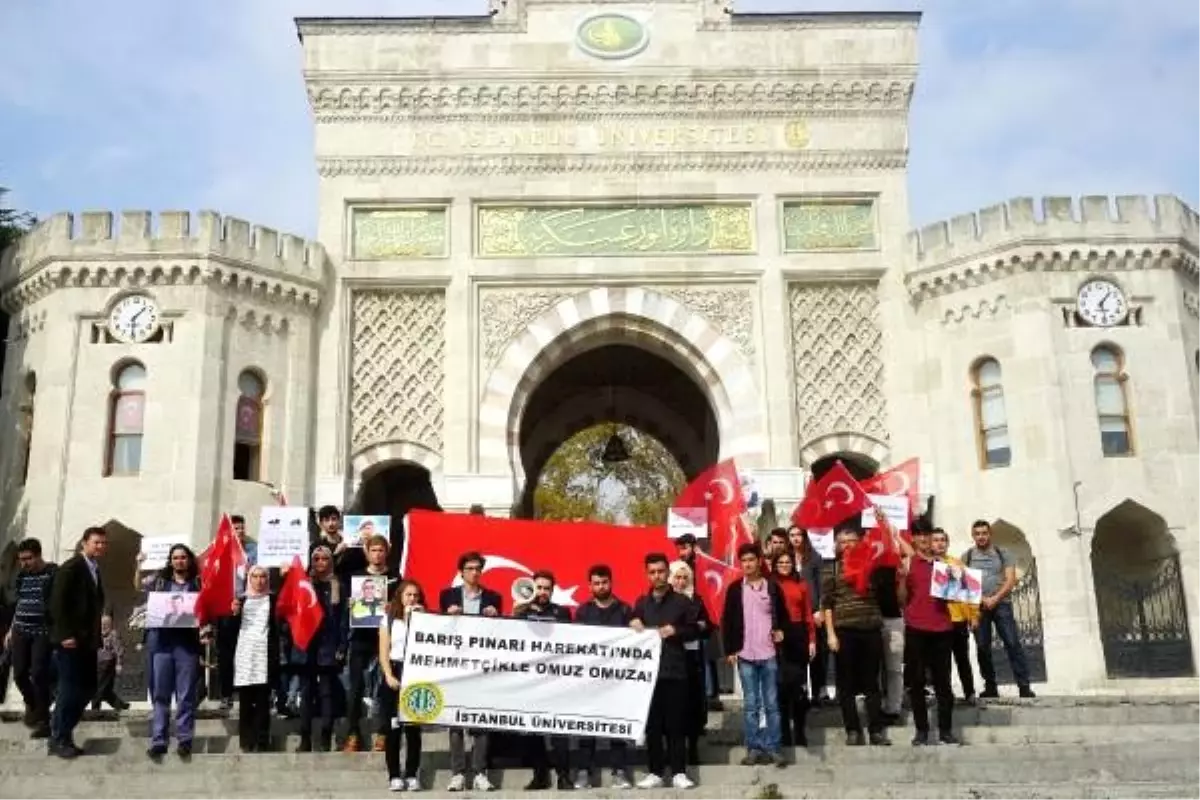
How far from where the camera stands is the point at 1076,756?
905 centimetres

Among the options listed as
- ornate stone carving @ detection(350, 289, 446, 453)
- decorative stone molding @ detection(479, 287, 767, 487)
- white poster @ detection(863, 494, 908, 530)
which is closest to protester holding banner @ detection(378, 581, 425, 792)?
white poster @ detection(863, 494, 908, 530)

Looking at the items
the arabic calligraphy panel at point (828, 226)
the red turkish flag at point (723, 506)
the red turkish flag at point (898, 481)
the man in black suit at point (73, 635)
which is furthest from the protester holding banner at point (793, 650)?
the arabic calligraphy panel at point (828, 226)

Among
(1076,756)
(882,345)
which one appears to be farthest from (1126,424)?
(1076,756)

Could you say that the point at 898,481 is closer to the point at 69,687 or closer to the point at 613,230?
the point at 613,230

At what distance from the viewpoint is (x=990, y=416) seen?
17922 millimetres

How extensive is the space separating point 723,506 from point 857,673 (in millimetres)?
4476

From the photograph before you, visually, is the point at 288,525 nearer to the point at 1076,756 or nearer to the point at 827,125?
the point at 1076,756

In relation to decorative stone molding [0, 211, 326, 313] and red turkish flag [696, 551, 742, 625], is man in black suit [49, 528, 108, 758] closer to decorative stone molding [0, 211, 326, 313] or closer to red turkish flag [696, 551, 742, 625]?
red turkish flag [696, 551, 742, 625]

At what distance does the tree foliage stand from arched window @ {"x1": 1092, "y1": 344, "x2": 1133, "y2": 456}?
22143 mm

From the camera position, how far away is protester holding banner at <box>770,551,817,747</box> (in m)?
9.34

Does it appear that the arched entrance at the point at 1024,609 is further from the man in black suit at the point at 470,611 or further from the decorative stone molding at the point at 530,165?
the man in black suit at the point at 470,611

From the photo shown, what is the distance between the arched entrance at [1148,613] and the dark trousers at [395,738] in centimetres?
1156

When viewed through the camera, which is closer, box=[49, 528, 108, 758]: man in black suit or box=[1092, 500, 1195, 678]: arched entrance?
box=[49, 528, 108, 758]: man in black suit

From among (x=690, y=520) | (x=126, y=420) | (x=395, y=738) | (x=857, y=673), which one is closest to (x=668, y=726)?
(x=857, y=673)
